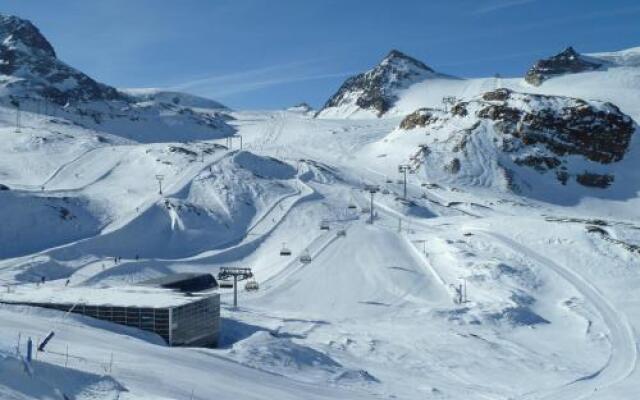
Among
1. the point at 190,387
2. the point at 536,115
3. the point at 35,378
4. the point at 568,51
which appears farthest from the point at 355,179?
the point at 568,51

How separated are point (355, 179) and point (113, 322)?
60737mm

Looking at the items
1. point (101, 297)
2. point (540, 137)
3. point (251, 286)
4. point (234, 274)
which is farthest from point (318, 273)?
point (540, 137)

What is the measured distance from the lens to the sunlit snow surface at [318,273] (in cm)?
2819

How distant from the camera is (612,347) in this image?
4091 centimetres

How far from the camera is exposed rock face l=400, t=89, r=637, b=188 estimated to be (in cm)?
10031

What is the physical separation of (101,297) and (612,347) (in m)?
29.6

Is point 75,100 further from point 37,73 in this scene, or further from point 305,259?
point 305,259

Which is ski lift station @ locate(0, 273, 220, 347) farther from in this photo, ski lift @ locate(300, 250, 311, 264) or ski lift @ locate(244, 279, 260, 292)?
ski lift @ locate(300, 250, 311, 264)

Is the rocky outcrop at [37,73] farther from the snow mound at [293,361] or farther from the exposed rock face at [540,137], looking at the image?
the snow mound at [293,361]

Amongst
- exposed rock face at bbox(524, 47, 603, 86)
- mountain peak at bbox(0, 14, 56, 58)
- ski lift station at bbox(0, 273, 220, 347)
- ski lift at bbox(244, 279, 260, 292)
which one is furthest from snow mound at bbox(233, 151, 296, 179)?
mountain peak at bbox(0, 14, 56, 58)

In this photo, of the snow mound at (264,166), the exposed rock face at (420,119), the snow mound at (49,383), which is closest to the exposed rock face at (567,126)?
the exposed rock face at (420,119)

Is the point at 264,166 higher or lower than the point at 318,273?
higher

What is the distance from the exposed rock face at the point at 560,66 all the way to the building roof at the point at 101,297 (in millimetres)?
143253

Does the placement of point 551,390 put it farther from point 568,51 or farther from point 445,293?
point 568,51
